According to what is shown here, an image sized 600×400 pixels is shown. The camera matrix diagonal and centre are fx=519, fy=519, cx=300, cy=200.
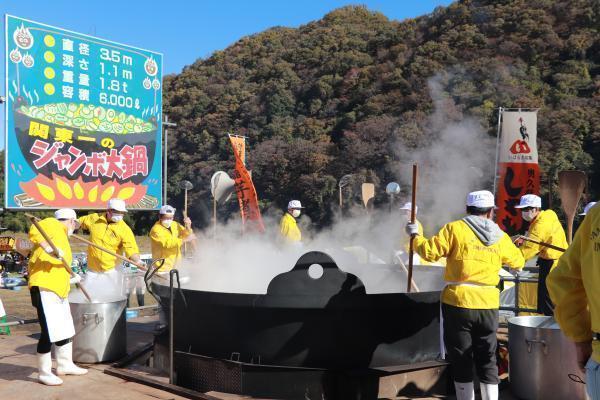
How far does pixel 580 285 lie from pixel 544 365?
213 cm

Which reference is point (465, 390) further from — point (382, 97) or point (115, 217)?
point (382, 97)

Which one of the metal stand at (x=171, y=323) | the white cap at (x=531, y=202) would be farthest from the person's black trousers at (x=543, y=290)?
the metal stand at (x=171, y=323)

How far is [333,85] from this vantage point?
33.0 metres

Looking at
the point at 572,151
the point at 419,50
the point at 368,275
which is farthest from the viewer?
the point at 419,50

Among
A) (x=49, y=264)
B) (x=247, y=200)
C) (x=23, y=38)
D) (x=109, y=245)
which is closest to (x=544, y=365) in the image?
(x=49, y=264)

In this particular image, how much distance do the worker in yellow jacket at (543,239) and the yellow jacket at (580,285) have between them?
356cm

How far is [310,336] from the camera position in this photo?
13.3 feet

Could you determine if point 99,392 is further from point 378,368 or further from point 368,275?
point 368,275

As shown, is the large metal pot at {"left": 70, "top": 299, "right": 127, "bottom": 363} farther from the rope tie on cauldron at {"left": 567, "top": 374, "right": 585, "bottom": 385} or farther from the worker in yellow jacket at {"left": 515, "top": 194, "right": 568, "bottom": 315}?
the worker in yellow jacket at {"left": 515, "top": 194, "right": 568, "bottom": 315}

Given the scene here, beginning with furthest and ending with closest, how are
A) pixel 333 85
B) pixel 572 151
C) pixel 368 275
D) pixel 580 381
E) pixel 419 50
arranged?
1. pixel 333 85
2. pixel 419 50
3. pixel 572 151
4. pixel 368 275
5. pixel 580 381

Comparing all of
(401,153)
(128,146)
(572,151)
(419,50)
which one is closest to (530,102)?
(572,151)

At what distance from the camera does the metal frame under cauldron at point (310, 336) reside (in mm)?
3992

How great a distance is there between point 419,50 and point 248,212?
21.9 m

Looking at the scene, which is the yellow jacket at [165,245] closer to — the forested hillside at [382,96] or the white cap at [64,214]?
the white cap at [64,214]
